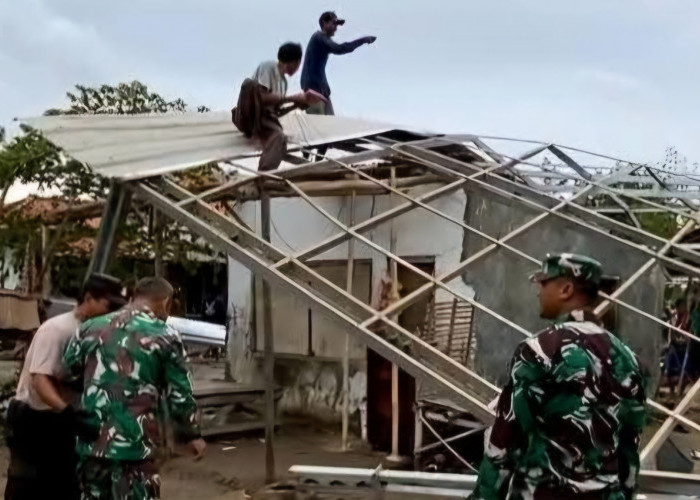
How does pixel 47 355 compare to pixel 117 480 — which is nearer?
pixel 117 480

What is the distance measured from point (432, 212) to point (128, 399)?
10.1ft

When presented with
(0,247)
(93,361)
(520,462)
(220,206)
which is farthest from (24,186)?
(520,462)

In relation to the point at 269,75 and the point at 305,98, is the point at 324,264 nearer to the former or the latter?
the point at 305,98

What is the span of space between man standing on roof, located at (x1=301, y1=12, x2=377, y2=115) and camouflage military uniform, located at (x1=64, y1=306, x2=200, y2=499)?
4554mm

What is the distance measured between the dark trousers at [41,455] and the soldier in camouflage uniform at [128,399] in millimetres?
341

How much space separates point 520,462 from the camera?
8.91 feet

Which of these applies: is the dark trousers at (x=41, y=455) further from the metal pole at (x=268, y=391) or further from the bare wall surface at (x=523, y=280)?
the bare wall surface at (x=523, y=280)

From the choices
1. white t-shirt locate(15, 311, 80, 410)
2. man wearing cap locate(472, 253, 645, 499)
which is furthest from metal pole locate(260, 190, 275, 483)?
man wearing cap locate(472, 253, 645, 499)

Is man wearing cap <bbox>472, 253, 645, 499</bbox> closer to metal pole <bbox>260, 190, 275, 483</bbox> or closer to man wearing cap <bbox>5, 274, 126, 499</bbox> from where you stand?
man wearing cap <bbox>5, 274, 126, 499</bbox>

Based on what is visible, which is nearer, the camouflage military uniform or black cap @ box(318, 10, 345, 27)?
the camouflage military uniform

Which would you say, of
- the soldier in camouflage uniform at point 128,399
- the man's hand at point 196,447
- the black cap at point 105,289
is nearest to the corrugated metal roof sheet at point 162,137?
the black cap at point 105,289

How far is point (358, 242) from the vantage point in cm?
897

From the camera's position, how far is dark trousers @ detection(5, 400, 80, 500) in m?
4.18

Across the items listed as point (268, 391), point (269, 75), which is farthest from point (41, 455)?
point (269, 75)
